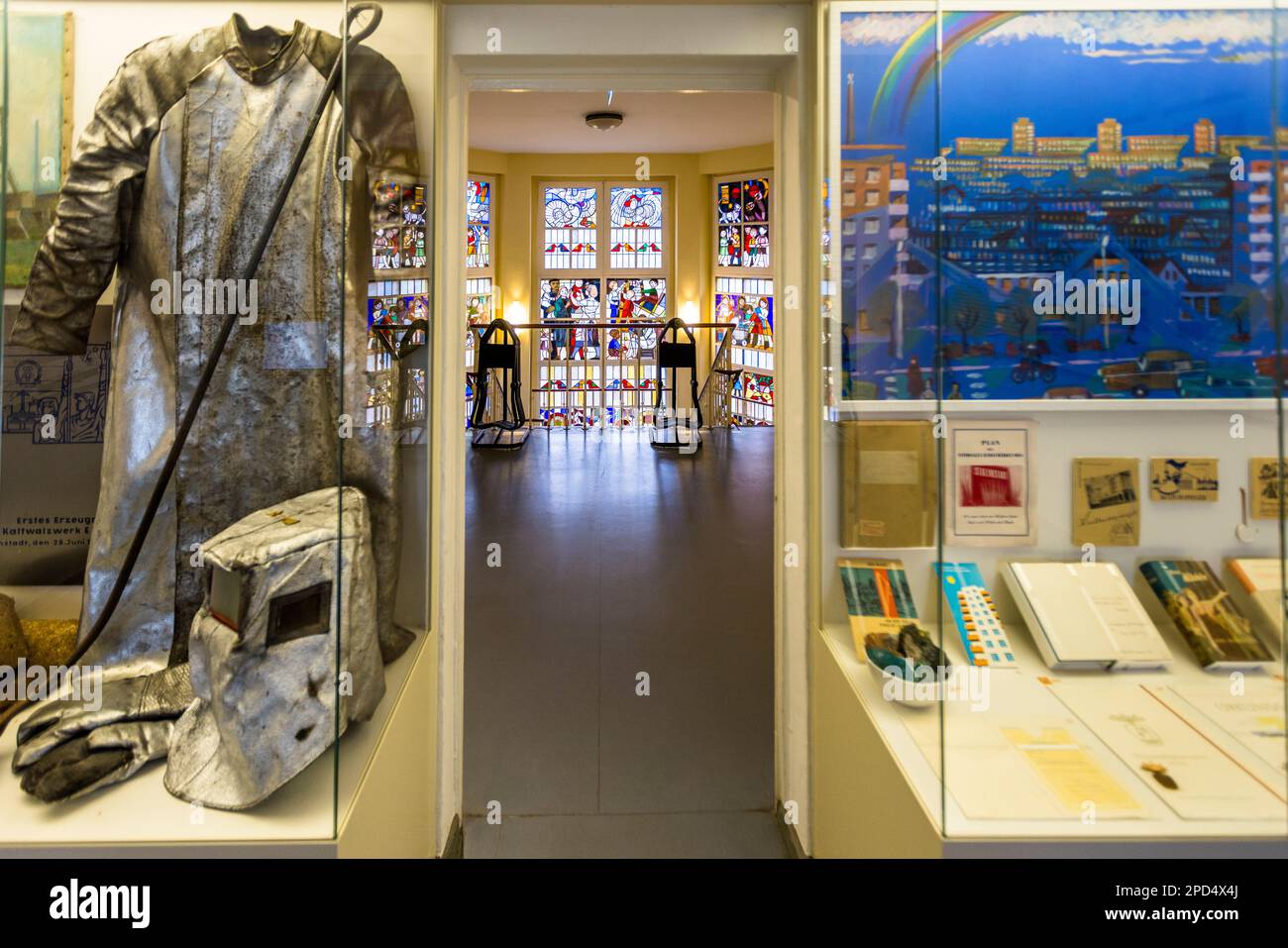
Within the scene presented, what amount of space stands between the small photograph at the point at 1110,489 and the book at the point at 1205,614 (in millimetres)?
140

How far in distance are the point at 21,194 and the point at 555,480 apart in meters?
4.25

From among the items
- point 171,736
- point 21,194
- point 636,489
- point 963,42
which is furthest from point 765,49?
point 636,489

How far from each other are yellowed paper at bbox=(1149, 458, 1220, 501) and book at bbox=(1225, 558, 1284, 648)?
6.0 inches

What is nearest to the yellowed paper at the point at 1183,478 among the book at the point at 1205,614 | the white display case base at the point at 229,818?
the book at the point at 1205,614

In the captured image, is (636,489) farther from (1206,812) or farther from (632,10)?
(1206,812)

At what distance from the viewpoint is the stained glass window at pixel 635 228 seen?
11.6 meters

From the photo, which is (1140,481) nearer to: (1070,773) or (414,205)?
(1070,773)

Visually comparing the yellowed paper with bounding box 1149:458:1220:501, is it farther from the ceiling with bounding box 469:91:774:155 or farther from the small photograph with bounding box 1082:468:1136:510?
the ceiling with bounding box 469:91:774:155

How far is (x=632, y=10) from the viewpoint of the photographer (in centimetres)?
207

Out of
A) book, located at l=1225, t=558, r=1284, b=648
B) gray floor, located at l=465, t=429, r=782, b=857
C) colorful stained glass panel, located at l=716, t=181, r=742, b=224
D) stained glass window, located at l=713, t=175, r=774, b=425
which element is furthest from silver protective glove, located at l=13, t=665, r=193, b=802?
colorful stained glass panel, located at l=716, t=181, r=742, b=224

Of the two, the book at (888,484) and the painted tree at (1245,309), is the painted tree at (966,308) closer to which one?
the book at (888,484)

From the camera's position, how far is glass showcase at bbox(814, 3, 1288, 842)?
1.22m

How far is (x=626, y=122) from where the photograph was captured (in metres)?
9.39

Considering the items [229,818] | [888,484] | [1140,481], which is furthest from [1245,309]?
[229,818]
